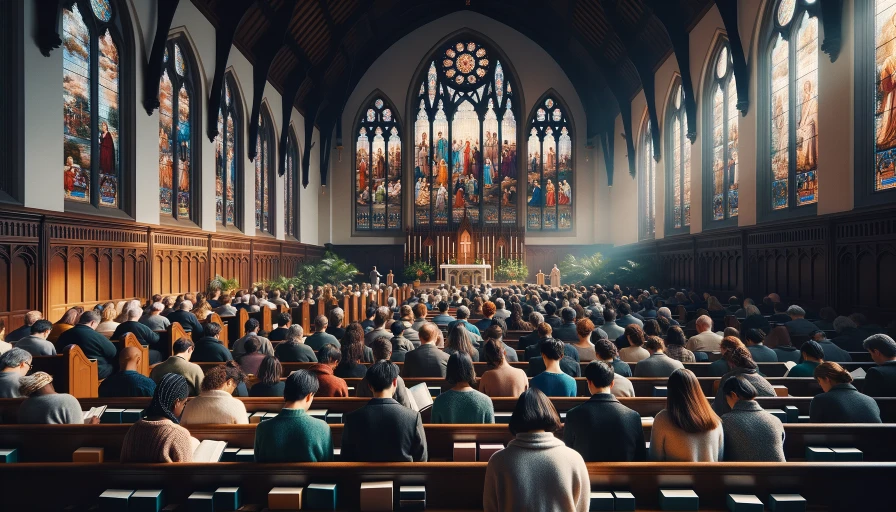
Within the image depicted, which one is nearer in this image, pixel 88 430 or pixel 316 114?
pixel 88 430

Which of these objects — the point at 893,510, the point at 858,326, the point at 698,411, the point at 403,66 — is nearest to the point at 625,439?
the point at 698,411

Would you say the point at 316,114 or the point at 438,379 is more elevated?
the point at 316,114

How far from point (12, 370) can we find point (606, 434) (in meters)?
4.67

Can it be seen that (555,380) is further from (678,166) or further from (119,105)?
(678,166)

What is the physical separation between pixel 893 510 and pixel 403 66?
90.5ft

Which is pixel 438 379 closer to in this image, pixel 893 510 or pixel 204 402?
pixel 204 402

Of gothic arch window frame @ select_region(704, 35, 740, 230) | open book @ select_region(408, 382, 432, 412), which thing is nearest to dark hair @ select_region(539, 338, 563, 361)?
open book @ select_region(408, 382, 432, 412)

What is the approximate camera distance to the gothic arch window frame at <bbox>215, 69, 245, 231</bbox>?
19009 millimetres

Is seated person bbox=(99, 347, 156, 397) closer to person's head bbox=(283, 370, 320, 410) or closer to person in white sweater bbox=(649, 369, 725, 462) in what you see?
person's head bbox=(283, 370, 320, 410)

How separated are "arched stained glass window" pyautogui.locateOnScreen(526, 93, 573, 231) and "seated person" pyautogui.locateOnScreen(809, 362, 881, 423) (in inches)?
981

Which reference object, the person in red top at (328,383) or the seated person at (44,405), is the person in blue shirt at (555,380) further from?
the seated person at (44,405)

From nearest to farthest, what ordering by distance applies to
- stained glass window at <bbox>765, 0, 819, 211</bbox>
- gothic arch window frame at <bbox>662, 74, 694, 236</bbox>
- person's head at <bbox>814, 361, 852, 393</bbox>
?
person's head at <bbox>814, 361, 852, 393</bbox>
stained glass window at <bbox>765, 0, 819, 211</bbox>
gothic arch window frame at <bbox>662, 74, 694, 236</bbox>

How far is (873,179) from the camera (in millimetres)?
10625

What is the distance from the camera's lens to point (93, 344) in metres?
6.67
